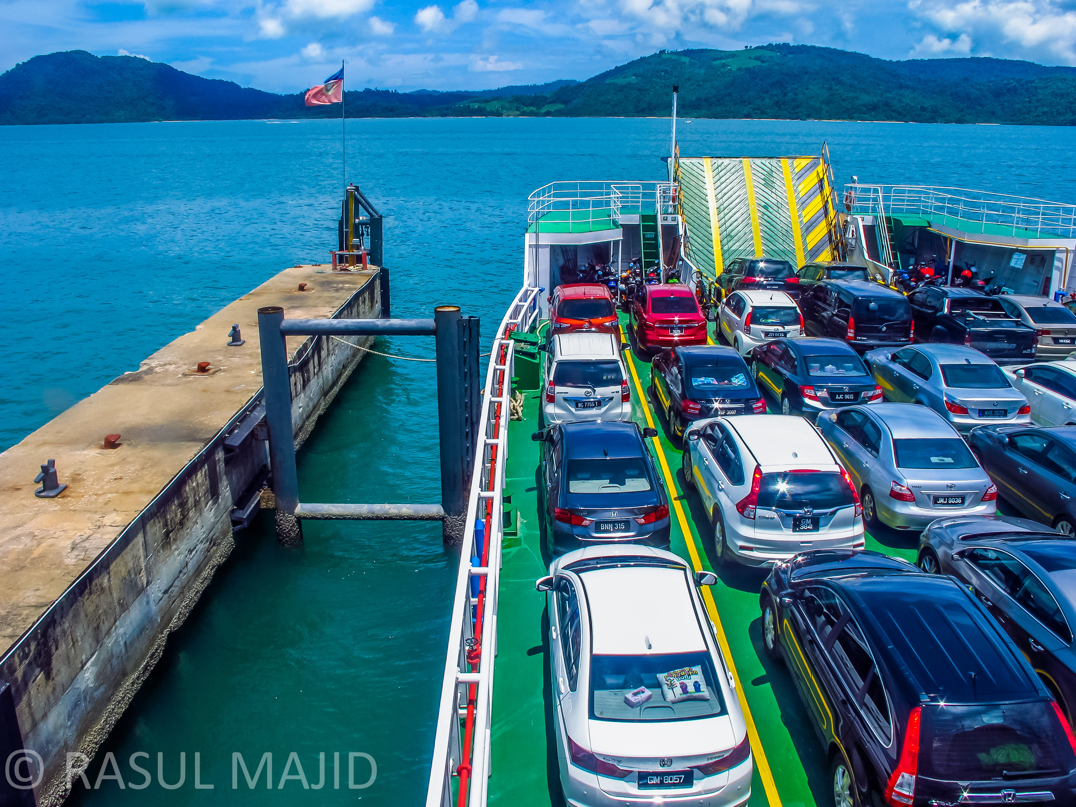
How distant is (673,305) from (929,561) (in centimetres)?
973

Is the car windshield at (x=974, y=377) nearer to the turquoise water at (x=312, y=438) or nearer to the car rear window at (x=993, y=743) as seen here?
the car rear window at (x=993, y=743)

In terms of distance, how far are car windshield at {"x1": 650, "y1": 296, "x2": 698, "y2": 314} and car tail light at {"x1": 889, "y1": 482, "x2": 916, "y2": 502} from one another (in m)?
8.20

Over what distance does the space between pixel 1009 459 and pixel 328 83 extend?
65.8ft

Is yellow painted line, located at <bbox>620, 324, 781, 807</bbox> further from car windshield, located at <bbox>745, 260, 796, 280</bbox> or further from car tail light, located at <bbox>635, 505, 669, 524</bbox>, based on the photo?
car windshield, located at <bbox>745, 260, 796, 280</bbox>

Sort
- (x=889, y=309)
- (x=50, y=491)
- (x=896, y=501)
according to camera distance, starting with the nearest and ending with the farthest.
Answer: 1. (x=896, y=501)
2. (x=50, y=491)
3. (x=889, y=309)

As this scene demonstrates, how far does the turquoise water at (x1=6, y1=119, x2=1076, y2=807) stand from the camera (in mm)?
9898

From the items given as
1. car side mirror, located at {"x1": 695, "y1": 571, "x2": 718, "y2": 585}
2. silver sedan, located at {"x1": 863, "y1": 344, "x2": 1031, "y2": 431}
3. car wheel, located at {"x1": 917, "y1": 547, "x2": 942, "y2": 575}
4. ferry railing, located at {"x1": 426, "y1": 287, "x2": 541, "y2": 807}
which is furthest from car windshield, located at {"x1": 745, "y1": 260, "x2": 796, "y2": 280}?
car side mirror, located at {"x1": 695, "y1": 571, "x2": 718, "y2": 585}

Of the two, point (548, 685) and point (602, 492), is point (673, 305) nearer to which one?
point (602, 492)

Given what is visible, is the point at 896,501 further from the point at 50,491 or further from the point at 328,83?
the point at 328,83

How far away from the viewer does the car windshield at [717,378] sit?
43.2ft

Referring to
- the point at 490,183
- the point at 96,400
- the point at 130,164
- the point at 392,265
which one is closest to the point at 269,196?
the point at 490,183

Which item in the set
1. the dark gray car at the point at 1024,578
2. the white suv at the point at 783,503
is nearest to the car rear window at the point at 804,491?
the white suv at the point at 783,503

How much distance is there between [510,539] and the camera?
10586mm

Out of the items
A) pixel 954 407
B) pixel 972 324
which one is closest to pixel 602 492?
pixel 954 407
